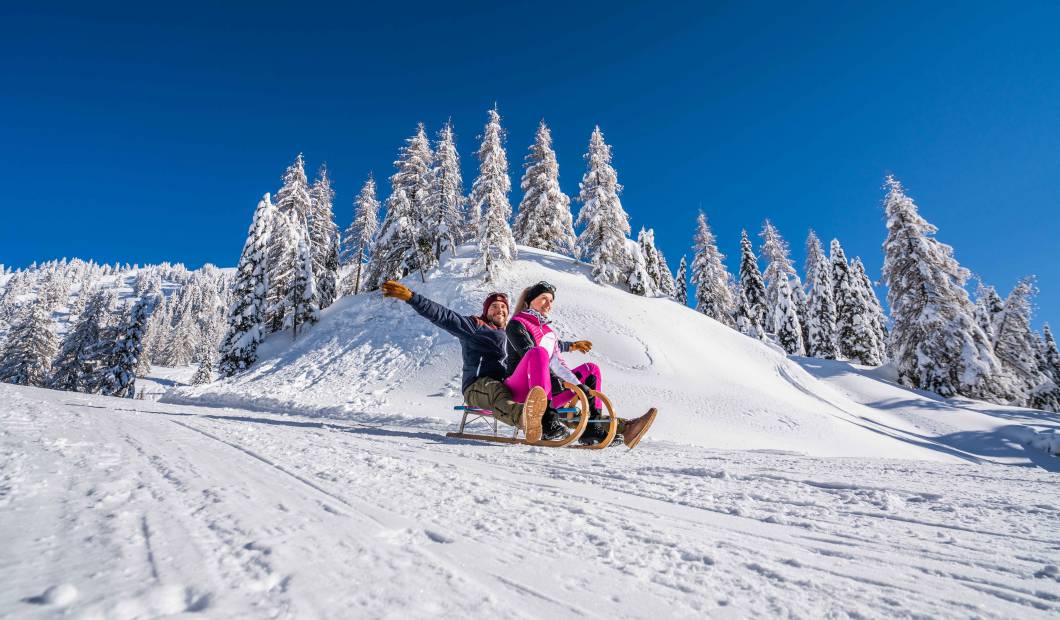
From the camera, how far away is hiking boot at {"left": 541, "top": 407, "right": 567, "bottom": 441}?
17.2ft

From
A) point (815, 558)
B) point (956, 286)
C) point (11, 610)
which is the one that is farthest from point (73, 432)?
point (956, 286)

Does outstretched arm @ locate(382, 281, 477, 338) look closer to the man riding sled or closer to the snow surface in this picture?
the man riding sled

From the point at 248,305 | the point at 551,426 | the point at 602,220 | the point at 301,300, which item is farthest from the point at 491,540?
the point at 248,305

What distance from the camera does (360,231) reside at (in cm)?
3797

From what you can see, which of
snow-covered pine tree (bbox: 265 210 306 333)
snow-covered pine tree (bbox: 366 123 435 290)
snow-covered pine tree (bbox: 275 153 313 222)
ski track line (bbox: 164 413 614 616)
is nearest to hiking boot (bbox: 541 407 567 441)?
ski track line (bbox: 164 413 614 616)

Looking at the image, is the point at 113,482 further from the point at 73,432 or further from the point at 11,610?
the point at 73,432

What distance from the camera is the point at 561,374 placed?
5406 mm

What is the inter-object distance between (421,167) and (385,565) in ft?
97.1

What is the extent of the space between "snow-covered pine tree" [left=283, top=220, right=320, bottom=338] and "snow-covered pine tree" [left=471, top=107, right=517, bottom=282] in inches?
424

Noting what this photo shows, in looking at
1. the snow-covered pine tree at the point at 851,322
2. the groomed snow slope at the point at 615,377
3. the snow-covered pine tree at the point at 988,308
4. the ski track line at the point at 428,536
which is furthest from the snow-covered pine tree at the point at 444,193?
the snow-covered pine tree at the point at 988,308

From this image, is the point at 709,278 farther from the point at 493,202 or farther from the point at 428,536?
the point at 428,536

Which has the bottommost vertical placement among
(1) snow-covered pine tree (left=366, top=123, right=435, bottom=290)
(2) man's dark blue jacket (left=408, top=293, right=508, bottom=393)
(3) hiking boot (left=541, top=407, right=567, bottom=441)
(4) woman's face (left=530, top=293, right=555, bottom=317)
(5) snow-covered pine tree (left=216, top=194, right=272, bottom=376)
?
(3) hiking boot (left=541, top=407, right=567, bottom=441)

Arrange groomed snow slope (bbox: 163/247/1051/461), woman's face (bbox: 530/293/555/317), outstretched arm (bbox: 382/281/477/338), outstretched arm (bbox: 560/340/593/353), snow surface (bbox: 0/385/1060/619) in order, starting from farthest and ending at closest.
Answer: groomed snow slope (bbox: 163/247/1051/461) < outstretched arm (bbox: 560/340/593/353) < woman's face (bbox: 530/293/555/317) < outstretched arm (bbox: 382/281/477/338) < snow surface (bbox: 0/385/1060/619)

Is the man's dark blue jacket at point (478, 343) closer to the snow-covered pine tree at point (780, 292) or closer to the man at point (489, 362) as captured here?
the man at point (489, 362)
